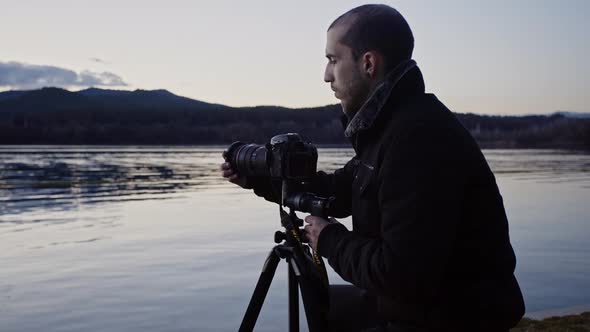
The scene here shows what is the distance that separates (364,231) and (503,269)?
1.59 feet

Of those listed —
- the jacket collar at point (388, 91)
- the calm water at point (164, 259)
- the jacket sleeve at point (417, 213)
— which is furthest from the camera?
the calm water at point (164, 259)

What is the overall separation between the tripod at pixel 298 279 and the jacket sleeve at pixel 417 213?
523 mm

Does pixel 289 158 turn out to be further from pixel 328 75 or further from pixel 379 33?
pixel 379 33

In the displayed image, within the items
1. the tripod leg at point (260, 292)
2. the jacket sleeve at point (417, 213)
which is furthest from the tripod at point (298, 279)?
the jacket sleeve at point (417, 213)

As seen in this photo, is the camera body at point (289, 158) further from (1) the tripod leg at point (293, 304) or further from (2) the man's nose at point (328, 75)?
(1) the tripod leg at point (293, 304)

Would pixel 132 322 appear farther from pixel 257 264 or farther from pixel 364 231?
pixel 364 231

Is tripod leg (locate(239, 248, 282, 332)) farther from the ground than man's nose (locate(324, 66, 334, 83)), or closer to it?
closer to it

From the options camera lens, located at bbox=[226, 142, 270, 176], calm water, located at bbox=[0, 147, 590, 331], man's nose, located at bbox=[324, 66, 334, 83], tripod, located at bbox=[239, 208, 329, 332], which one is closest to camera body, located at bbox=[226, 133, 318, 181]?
camera lens, located at bbox=[226, 142, 270, 176]

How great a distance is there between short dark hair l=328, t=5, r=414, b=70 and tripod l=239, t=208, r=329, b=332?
0.74 meters

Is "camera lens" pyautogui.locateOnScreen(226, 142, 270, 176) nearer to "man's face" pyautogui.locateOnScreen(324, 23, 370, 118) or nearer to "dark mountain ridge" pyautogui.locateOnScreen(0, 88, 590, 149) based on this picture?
"man's face" pyautogui.locateOnScreen(324, 23, 370, 118)

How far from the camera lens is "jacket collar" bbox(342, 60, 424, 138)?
2.31 metres

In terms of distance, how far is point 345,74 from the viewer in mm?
2420

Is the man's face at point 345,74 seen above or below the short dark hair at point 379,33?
below

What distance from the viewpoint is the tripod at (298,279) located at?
2.64 m
